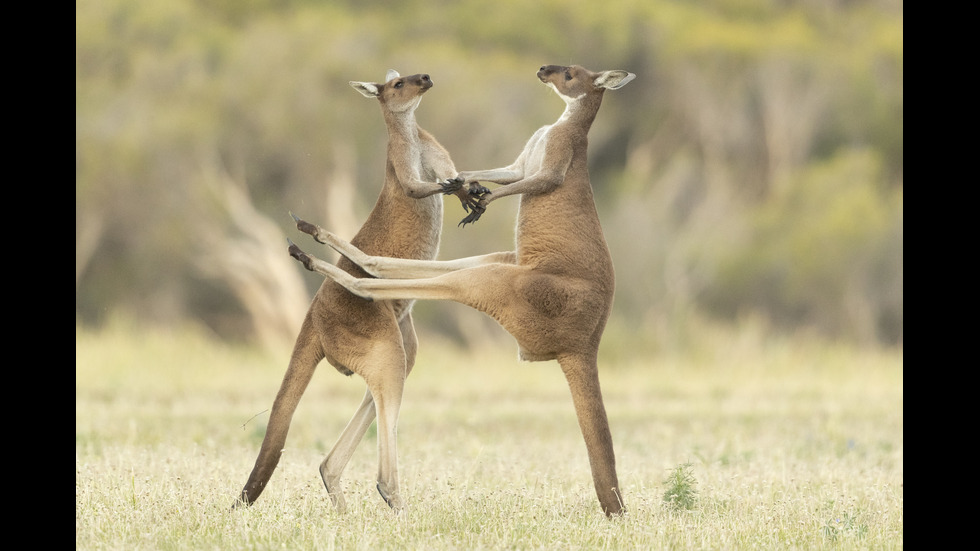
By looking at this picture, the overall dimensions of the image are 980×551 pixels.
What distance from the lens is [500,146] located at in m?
21.0

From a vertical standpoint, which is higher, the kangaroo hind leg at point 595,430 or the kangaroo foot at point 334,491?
the kangaroo hind leg at point 595,430

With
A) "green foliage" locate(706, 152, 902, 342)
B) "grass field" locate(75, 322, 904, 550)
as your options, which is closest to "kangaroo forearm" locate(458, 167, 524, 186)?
"grass field" locate(75, 322, 904, 550)

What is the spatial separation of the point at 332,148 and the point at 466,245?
2.99 metres

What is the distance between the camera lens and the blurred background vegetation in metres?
21.3

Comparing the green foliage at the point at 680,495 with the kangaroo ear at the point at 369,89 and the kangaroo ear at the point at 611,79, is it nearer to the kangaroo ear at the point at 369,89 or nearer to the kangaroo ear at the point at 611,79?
the kangaroo ear at the point at 611,79

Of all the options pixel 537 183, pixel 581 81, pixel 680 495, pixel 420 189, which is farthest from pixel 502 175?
pixel 680 495

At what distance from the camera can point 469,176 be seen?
692 cm

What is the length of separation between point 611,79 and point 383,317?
6.22ft

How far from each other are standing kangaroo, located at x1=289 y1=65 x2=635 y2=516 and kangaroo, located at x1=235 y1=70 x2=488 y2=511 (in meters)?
0.05

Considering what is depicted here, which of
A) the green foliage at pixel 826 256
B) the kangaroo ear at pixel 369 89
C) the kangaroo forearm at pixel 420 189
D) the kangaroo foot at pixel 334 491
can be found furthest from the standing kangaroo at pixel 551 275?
the green foliage at pixel 826 256

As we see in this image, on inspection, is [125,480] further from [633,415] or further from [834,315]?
[834,315]

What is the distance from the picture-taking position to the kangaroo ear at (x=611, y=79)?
694 cm

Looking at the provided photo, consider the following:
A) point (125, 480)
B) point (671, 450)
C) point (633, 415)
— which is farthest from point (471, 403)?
point (125, 480)

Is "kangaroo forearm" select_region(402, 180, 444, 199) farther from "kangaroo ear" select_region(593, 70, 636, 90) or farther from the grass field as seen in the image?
the grass field
